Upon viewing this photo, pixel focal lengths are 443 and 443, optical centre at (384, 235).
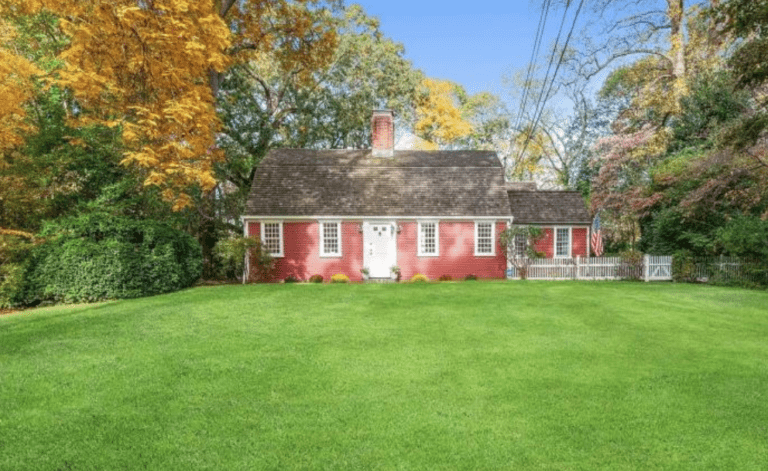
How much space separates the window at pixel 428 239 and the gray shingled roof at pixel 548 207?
16.3ft

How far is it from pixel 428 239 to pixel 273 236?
287 inches

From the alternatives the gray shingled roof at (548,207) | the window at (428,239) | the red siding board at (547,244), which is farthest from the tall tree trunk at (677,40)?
the window at (428,239)

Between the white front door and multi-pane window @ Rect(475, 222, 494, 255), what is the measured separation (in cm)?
395

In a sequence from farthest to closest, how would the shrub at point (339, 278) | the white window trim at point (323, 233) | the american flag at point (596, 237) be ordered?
1. the american flag at point (596, 237)
2. the white window trim at point (323, 233)
3. the shrub at point (339, 278)

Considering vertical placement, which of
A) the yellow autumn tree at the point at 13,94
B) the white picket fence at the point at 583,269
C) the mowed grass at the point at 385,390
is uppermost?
the yellow autumn tree at the point at 13,94

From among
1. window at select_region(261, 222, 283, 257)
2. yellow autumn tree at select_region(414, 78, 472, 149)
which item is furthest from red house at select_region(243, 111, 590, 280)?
yellow autumn tree at select_region(414, 78, 472, 149)

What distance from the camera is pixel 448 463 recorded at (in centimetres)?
381

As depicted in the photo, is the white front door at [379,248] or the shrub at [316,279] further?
the white front door at [379,248]

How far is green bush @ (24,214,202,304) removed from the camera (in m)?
12.6

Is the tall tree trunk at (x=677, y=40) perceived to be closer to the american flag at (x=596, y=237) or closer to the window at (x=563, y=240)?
the american flag at (x=596, y=237)

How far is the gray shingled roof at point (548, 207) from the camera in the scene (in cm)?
2309

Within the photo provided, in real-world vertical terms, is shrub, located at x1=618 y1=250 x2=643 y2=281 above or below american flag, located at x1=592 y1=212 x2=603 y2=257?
below

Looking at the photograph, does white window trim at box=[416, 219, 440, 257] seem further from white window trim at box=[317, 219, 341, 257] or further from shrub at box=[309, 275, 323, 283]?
shrub at box=[309, 275, 323, 283]

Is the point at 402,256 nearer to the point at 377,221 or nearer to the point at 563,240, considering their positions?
the point at 377,221
